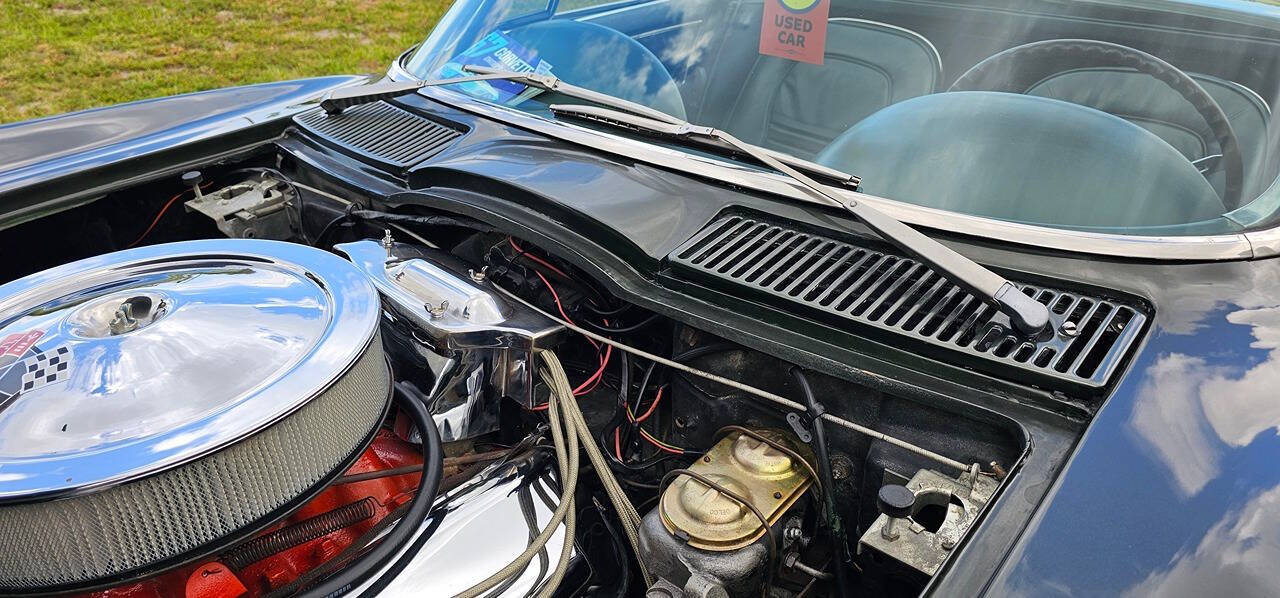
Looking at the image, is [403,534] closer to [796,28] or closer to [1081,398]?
[1081,398]

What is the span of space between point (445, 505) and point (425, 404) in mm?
187

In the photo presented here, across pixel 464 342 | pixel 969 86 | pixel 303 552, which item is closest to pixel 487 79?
pixel 464 342

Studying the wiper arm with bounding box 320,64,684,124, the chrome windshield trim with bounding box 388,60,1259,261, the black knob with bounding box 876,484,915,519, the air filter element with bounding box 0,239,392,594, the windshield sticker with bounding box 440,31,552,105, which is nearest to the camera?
the air filter element with bounding box 0,239,392,594

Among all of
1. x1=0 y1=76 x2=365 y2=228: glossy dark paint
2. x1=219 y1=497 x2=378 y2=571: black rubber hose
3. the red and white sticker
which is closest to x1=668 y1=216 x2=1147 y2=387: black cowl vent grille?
x1=219 y1=497 x2=378 y2=571: black rubber hose

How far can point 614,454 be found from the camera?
1.55 metres

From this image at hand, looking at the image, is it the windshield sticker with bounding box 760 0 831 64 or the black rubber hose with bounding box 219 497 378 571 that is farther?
the windshield sticker with bounding box 760 0 831 64

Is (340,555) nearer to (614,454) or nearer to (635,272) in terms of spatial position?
(614,454)

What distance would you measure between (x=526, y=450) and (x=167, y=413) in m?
0.60

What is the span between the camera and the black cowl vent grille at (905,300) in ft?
4.05

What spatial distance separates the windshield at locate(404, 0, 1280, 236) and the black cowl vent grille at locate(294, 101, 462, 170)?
0.15 metres

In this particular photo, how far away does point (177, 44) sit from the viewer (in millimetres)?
6883

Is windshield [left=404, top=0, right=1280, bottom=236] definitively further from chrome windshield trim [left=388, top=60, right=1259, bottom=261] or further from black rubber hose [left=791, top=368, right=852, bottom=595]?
black rubber hose [left=791, top=368, right=852, bottom=595]

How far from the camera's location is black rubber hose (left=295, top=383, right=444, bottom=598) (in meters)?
1.17

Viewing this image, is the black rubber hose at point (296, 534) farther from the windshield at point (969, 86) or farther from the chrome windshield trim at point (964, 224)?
the windshield at point (969, 86)
